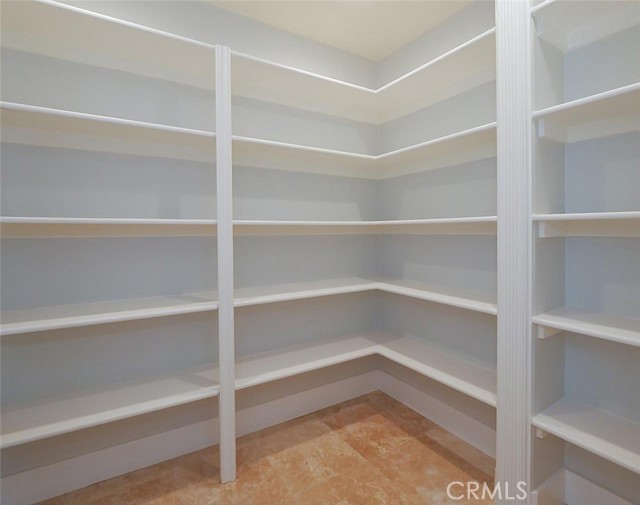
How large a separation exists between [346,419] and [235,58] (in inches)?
90.6

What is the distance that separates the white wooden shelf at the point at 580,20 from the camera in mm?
1293

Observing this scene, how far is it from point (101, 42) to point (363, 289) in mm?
1912

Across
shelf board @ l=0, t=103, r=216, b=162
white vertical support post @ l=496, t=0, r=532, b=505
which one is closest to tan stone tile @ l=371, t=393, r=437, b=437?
white vertical support post @ l=496, t=0, r=532, b=505

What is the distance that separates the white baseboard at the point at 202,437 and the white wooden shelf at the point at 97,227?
1.13 m

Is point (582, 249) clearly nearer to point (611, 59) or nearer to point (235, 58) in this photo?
point (611, 59)

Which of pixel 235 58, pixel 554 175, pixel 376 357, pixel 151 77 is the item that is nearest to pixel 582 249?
pixel 554 175

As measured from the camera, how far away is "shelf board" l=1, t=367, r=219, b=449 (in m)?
1.31

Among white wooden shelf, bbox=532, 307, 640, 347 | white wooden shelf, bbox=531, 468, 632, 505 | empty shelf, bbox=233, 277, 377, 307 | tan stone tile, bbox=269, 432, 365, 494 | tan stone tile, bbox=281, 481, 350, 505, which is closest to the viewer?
white wooden shelf, bbox=532, 307, 640, 347

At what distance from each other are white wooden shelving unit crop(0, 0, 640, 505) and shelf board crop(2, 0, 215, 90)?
0.01m

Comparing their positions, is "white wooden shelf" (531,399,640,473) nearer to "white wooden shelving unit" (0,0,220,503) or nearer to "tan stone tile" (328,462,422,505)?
"tan stone tile" (328,462,422,505)

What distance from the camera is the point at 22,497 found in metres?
1.51

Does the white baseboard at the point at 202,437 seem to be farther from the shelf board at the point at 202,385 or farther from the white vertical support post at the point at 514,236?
the white vertical support post at the point at 514,236

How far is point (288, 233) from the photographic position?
2180 mm

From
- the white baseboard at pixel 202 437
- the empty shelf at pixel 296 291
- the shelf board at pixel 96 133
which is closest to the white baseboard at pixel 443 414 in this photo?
the white baseboard at pixel 202 437
